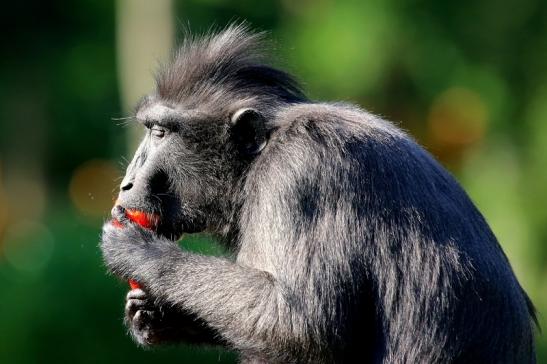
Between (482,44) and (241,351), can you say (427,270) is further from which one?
(482,44)

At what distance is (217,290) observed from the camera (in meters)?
7.89

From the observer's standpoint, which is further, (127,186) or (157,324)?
(127,186)

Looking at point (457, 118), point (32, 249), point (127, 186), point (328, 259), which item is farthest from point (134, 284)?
point (457, 118)

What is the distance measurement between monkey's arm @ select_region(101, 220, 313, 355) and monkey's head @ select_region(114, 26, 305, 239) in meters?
0.38

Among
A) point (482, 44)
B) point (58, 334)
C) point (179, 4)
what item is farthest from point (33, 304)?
point (482, 44)

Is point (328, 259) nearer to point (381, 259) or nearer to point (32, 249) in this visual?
point (381, 259)

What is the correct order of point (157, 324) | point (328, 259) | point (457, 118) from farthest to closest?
point (457, 118) < point (157, 324) < point (328, 259)

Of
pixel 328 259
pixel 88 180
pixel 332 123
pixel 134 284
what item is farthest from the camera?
pixel 88 180

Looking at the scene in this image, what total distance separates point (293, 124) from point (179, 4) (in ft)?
71.5

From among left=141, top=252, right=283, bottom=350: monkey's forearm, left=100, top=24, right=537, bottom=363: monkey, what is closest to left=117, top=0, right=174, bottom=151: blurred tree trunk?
left=100, top=24, right=537, bottom=363: monkey

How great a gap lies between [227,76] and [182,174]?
74cm

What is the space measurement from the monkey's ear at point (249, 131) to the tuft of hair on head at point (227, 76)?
0.83ft

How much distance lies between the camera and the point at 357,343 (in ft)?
25.6

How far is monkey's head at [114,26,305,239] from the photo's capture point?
28.0 ft
